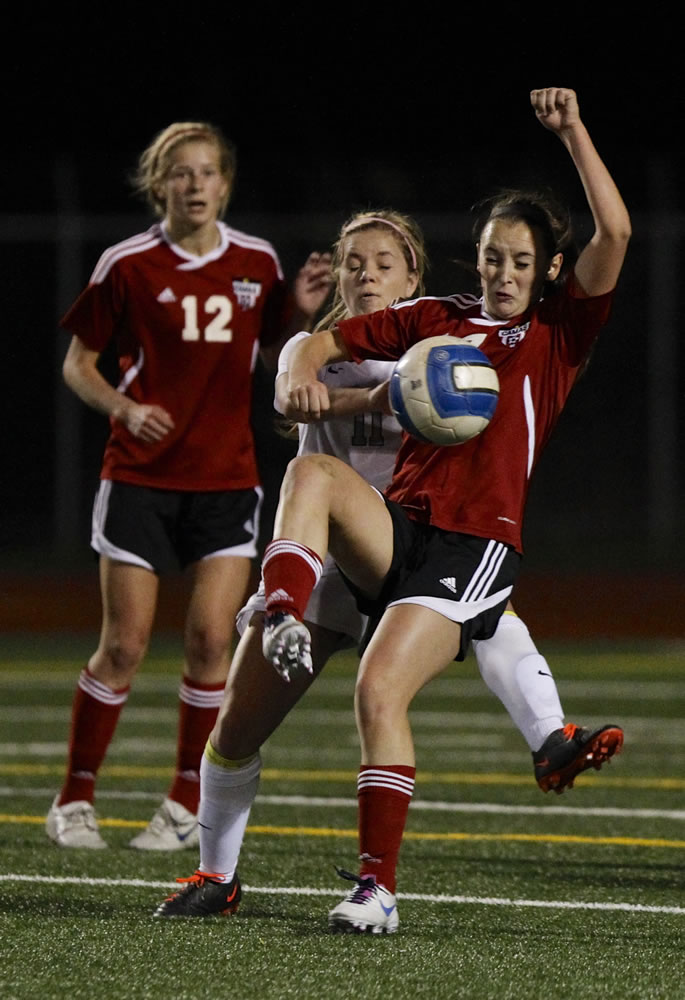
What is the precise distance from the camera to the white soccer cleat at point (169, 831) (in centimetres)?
545

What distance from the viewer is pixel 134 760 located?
7664 mm

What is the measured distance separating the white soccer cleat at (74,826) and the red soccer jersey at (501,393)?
5.92 ft

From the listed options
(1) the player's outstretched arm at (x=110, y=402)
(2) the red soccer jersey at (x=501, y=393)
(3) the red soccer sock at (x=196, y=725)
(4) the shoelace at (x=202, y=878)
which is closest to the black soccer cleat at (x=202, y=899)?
(4) the shoelace at (x=202, y=878)

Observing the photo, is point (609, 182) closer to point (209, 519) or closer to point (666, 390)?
point (209, 519)

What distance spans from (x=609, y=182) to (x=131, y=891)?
2.22m

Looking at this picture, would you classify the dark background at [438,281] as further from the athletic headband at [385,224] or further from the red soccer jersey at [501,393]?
the red soccer jersey at [501,393]

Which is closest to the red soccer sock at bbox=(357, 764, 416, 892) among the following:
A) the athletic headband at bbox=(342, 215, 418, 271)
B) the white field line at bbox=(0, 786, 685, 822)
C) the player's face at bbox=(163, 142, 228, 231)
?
the athletic headband at bbox=(342, 215, 418, 271)

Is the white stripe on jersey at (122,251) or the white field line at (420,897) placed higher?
the white stripe on jersey at (122,251)

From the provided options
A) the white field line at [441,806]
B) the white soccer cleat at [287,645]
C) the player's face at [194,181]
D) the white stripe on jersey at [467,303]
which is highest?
the player's face at [194,181]

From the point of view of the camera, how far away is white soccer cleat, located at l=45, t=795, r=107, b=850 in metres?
5.43

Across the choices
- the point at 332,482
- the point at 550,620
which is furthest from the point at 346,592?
the point at 550,620

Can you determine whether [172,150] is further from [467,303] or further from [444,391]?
[444,391]

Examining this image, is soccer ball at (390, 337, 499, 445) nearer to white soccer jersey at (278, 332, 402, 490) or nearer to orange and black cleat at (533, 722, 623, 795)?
white soccer jersey at (278, 332, 402, 490)

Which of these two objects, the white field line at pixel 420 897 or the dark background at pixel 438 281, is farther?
the dark background at pixel 438 281
